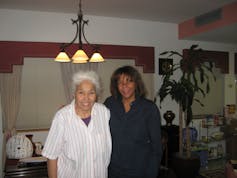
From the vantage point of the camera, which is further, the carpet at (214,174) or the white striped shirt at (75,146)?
the carpet at (214,174)

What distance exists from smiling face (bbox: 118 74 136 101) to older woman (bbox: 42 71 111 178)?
22cm

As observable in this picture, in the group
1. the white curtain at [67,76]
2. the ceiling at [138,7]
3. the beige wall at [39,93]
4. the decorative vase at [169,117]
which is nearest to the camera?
the ceiling at [138,7]

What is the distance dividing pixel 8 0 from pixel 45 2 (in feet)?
Result: 1.53

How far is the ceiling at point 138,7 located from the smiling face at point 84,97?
1.80 meters

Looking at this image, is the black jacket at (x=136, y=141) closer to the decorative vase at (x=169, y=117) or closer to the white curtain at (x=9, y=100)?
the white curtain at (x=9, y=100)

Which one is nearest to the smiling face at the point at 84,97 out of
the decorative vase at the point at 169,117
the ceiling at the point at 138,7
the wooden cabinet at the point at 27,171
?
the wooden cabinet at the point at 27,171

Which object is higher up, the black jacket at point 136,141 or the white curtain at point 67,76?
the white curtain at point 67,76

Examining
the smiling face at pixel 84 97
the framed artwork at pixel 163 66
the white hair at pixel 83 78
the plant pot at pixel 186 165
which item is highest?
the framed artwork at pixel 163 66

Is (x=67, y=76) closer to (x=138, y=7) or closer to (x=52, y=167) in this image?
(x=138, y=7)

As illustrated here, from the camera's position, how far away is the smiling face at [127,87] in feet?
5.48

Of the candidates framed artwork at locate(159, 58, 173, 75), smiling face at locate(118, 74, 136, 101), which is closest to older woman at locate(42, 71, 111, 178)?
smiling face at locate(118, 74, 136, 101)

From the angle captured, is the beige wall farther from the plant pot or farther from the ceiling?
the plant pot

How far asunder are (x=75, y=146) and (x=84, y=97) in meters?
0.33

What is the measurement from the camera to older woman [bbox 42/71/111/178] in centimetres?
147
